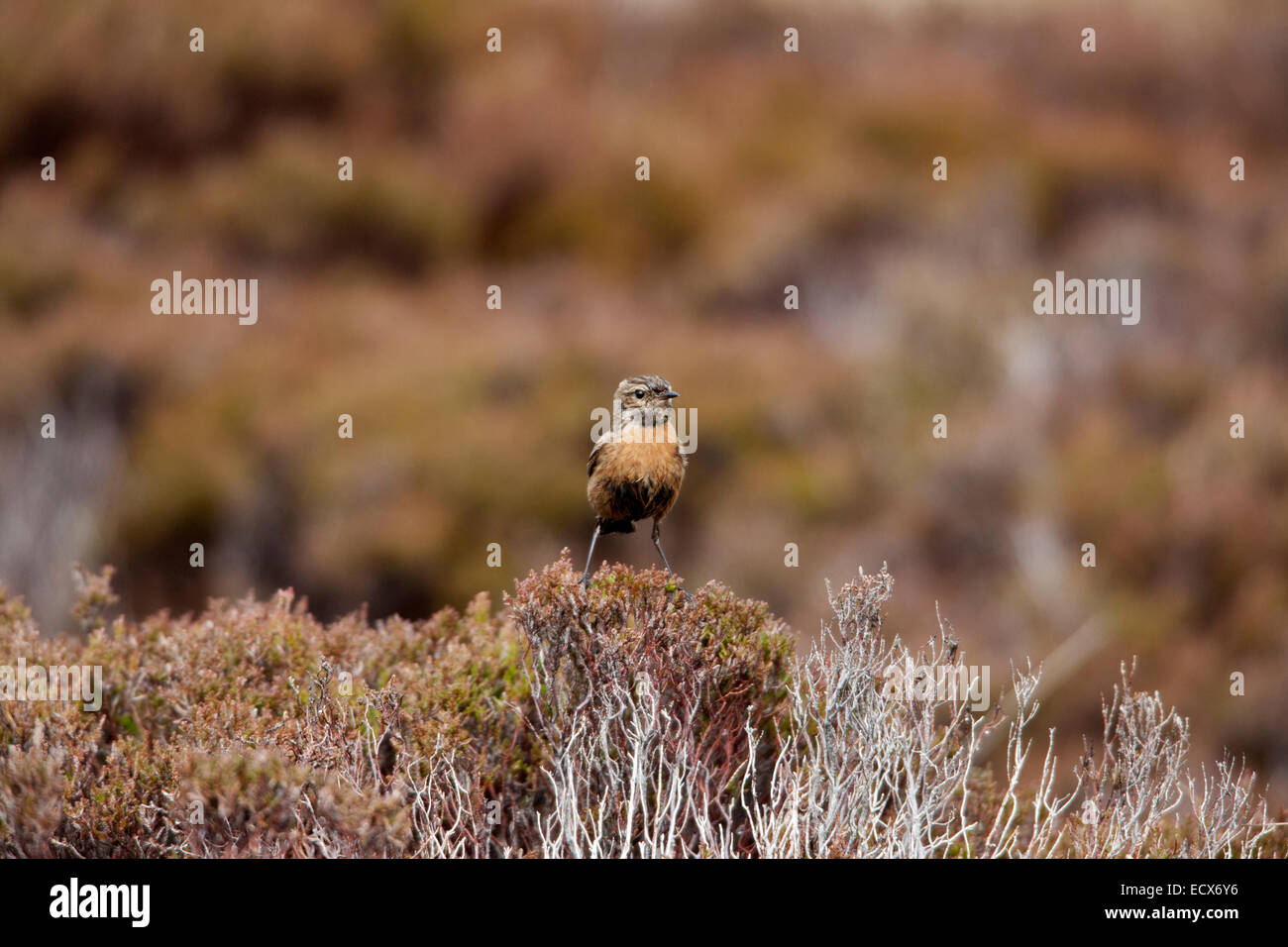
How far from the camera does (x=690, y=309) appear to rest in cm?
3081

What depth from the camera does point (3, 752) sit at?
5074 millimetres

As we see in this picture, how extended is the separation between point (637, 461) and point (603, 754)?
4.45 ft

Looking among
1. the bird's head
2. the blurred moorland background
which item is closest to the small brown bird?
the bird's head

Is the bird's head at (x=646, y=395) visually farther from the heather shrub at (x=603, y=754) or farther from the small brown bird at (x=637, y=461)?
the heather shrub at (x=603, y=754)

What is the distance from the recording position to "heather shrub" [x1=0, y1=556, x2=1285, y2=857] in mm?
4543

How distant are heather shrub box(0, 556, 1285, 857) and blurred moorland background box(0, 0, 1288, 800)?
39.7 feet

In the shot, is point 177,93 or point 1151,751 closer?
point 1151,751

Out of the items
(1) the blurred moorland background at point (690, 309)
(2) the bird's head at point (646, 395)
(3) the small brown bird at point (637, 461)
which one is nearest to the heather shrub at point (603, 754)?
(3) the small brown bird at point (637, 461)

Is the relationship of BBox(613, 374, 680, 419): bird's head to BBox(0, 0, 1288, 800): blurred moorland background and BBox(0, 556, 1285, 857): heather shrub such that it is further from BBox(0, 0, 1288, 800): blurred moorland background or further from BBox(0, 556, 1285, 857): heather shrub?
BBox(0, 0, 1288, 800): blurred moorland background

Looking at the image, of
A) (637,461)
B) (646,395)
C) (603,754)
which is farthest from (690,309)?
(603,754)

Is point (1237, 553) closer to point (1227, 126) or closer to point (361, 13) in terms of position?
point (1227, 126)

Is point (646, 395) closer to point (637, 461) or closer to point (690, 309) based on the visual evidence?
point (637, 461)
